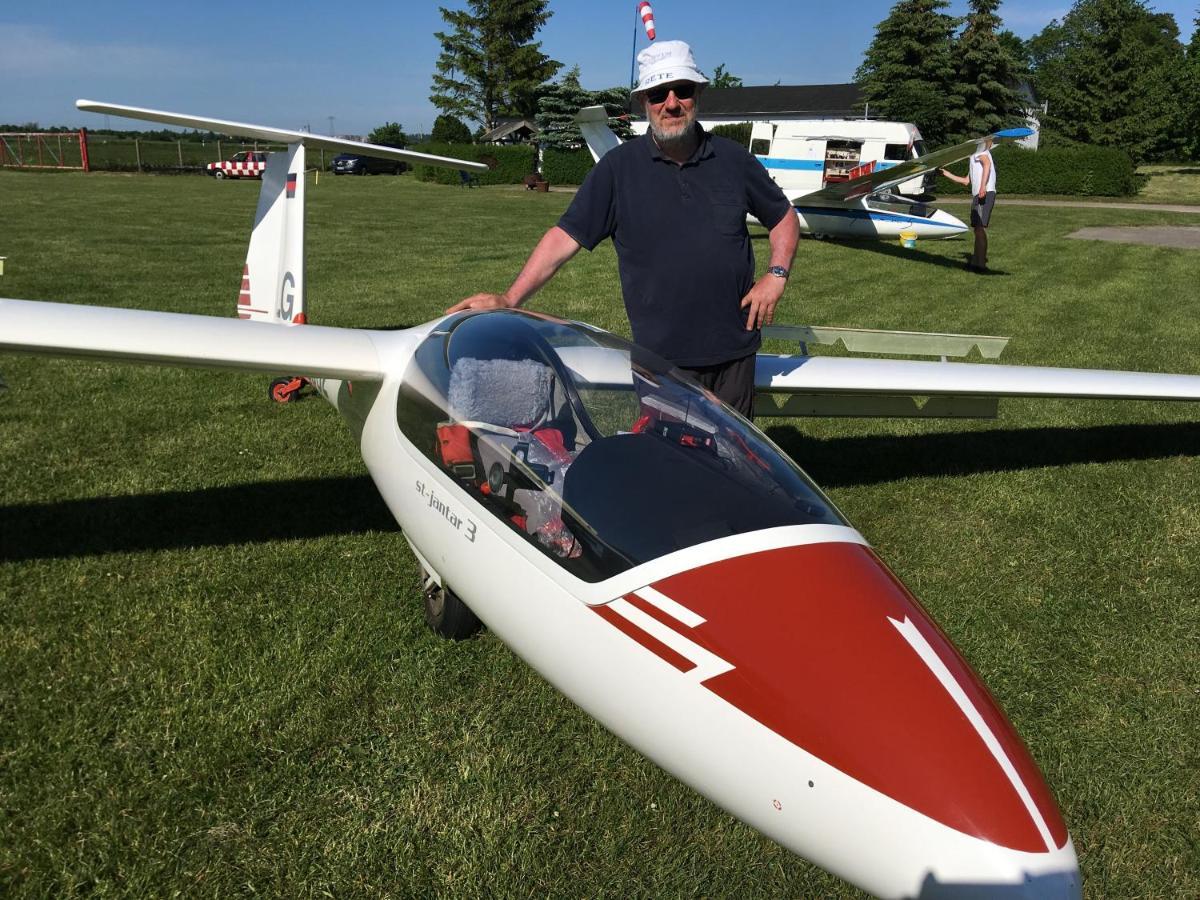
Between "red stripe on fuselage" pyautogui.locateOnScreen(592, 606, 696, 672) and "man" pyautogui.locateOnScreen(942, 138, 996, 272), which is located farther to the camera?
"man" pyautogui.locateOnScreen(942, 138, 996, 272)

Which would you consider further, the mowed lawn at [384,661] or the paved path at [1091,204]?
the paved path at [1091,204]

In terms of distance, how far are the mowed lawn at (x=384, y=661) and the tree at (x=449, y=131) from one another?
61.0 metres

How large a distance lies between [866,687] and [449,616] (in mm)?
2143

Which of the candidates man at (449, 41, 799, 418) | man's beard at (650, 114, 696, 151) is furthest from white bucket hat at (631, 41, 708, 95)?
man's beard at (650, 114, 696, 151)

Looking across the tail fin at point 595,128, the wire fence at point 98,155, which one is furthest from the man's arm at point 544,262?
the wire fence at point 98,155

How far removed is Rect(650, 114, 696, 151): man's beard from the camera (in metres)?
3.54

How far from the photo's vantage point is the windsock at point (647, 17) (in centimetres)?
468

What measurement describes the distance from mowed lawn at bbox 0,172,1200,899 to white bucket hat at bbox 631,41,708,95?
2.50 feet

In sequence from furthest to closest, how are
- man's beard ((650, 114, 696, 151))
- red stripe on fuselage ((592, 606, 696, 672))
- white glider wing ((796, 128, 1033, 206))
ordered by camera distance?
white glider wing ((796, 128, 1033, 206))
man's beard ((650, 114, 696, 151))
red stripe on fuselage ((592, 606, 696, 672))

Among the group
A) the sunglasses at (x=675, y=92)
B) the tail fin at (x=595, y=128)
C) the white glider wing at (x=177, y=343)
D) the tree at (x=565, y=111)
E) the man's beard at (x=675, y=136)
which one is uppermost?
the tree at (x=565, y=111)

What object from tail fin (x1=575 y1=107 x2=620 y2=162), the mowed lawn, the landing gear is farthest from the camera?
tail fin (x1=575 y1=107 x2=620 y2=162)

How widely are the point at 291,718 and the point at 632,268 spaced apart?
241 cm

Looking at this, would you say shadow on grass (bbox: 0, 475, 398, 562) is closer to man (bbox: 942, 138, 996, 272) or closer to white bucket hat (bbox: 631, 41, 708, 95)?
white bucket hat (bbox: 631, 41, 708, 95)

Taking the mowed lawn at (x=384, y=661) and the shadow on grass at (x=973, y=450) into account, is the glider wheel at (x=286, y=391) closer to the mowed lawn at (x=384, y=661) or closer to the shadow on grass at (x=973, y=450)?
the mowed lawn at (x=384, y=661)
